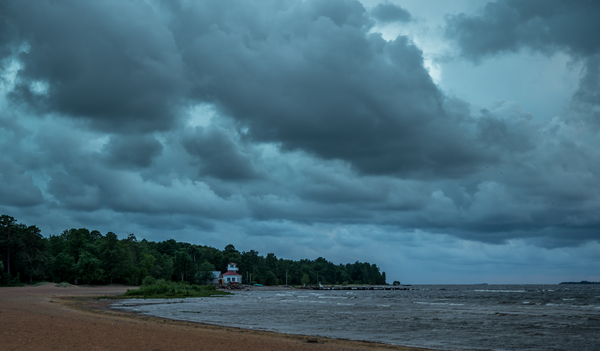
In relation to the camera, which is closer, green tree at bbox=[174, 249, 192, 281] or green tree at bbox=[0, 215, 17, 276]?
green tree at bbox=[0, 215, 17, 276]

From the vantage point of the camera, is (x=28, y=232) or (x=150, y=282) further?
(x=28, y=232)

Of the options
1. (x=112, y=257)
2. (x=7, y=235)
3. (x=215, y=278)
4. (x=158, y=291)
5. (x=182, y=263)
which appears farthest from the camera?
(x=215, y=278)

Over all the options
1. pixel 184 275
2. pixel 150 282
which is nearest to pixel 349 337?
pixel 150 282

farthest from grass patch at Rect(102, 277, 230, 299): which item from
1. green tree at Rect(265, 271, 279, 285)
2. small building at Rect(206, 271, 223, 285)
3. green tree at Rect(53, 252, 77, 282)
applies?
green tree at Rect(265, 271, 279, 285)

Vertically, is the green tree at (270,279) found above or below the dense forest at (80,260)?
below

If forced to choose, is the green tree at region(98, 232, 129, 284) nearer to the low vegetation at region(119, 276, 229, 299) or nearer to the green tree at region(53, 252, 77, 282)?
the green tree at region(53, 252, 77, 282)

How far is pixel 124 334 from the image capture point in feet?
61.0

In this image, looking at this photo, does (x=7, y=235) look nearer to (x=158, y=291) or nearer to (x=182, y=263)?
(x=158, y=291)

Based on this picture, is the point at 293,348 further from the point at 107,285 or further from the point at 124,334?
the point at 107,285

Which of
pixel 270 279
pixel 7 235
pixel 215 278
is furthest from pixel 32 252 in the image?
pixel 270 279

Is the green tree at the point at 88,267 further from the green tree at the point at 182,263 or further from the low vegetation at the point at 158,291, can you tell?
the green tree at the point at 182,263

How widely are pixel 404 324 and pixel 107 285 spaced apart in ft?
305

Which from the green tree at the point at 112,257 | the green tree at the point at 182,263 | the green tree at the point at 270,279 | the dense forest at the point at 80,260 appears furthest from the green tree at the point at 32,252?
the green tree at the point at 270,279

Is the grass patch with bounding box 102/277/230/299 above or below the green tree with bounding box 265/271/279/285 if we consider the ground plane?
above
